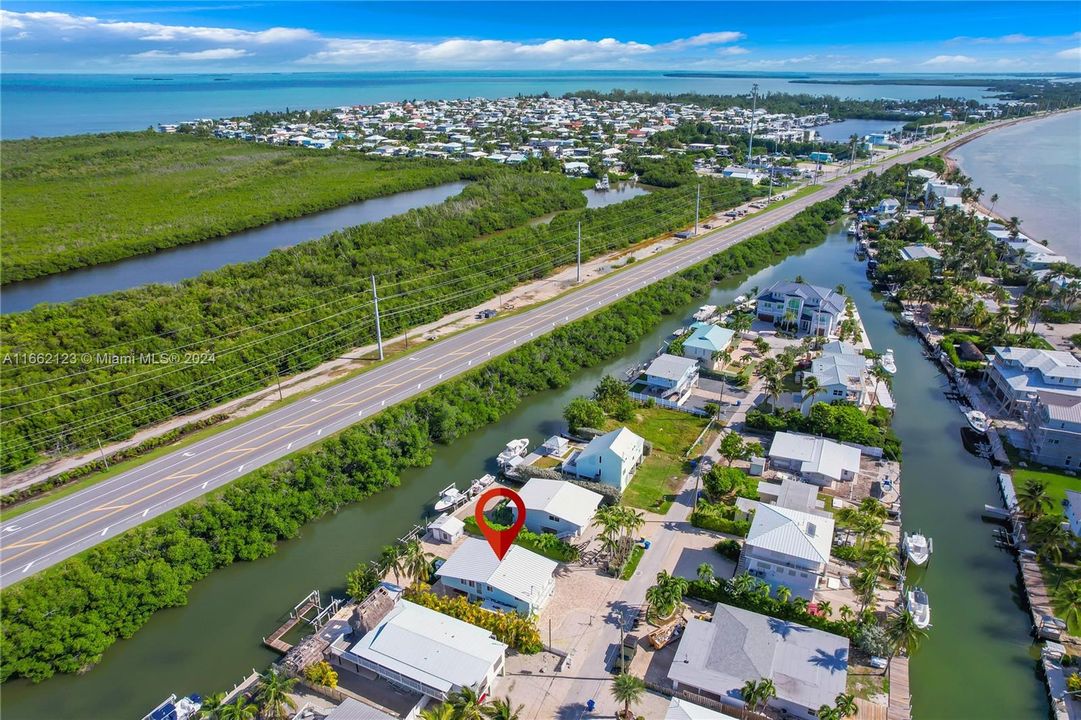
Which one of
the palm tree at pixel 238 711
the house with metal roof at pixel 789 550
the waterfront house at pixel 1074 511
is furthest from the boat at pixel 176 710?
the waterfront house at pixel 1074 511

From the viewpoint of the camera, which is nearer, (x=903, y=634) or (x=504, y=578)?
(x=903, y=634)

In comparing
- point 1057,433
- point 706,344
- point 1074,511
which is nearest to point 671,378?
point 706,344

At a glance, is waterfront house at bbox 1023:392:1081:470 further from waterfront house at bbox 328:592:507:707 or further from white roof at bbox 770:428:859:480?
waterfront house at bbox 328:592:507:707

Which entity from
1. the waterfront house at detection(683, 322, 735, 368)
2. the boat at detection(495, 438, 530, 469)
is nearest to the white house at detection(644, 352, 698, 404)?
the waterfront house at detection(683, 322, 735, 368)

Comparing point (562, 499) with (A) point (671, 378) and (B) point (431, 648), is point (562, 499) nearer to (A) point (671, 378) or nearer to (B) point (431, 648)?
(B) point (431, 648)

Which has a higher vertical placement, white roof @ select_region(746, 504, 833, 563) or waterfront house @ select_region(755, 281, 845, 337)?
waterfront house @ select_region(755, 281, 845, 337)

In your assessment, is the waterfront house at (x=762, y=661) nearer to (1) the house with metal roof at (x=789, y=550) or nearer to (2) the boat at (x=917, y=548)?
(1) the house with metal roof at (x=789, y=550)
